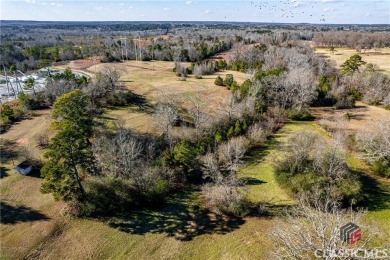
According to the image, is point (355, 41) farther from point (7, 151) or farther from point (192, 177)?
point (7, 151)

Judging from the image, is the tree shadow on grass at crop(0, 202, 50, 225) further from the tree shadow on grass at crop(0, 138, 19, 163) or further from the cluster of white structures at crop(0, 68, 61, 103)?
the cluster of white structures at crop(0, 68, 61, 103)

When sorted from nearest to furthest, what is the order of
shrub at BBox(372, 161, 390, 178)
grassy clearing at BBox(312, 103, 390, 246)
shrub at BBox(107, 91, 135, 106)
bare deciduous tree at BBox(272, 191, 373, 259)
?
bare deciduous tree at BBox(272, 191, 373, 259) < grassy clearing at BBox(312, 103, 390, 246) < shrub at BBox(372, 161, 390, 178) < shrub at BBox(107, 91, 135, 106)

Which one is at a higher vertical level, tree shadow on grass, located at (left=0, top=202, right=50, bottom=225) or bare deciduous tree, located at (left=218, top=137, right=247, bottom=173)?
bare deciduous tree, located at (left=218, top=137, right=247, bottom=173)

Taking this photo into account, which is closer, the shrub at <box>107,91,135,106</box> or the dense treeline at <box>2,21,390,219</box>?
the dense treeline at <box>2,21,390,219</box>

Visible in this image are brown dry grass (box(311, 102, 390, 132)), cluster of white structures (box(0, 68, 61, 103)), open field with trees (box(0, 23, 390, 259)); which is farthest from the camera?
cluster of white structures (box(0, 68, 61, 103))

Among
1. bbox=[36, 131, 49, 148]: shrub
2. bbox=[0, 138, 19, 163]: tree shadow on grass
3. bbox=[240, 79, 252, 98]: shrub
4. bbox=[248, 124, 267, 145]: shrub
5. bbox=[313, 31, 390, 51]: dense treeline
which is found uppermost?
bbox=[313, 31, 390, 51]: dense treeline

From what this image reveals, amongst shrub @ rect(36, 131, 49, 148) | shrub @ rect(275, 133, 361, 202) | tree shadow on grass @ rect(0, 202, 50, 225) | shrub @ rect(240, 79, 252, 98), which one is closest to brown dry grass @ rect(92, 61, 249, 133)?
shrub @ rect(240, 79, 252, 98)

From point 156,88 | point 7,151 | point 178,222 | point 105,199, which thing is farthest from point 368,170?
point 7,151

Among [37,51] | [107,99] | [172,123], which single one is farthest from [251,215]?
[37,51]
